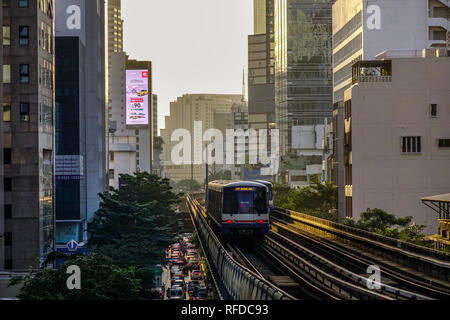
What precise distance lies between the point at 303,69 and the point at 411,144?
9188cm

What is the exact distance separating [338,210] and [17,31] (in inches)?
1378

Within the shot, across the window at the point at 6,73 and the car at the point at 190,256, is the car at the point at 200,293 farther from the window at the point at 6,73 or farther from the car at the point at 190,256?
the car at the point at 190,256

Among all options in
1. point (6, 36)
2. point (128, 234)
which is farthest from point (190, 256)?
point (6, 36)

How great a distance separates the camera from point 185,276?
70500 mm

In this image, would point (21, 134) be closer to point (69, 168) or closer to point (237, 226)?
point (237, 226)

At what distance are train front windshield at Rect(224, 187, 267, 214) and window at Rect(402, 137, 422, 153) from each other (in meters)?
21.5

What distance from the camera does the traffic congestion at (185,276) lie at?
52.1 m

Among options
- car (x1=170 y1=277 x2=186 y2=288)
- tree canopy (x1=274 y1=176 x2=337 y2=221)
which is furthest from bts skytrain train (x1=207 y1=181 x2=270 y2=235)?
tree canopy (x1=274 y1=176 x2=337 y2=221)

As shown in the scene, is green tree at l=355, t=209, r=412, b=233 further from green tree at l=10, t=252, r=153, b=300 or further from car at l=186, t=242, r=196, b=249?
car at l=186, t=242, r=196, b=249

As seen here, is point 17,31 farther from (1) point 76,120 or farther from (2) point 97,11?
(2) point 97,11

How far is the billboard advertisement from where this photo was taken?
124 m

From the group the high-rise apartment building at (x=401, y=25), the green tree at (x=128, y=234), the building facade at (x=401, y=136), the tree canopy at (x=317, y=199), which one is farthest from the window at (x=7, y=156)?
the high-rise apartment building at (x=401, y=25)
